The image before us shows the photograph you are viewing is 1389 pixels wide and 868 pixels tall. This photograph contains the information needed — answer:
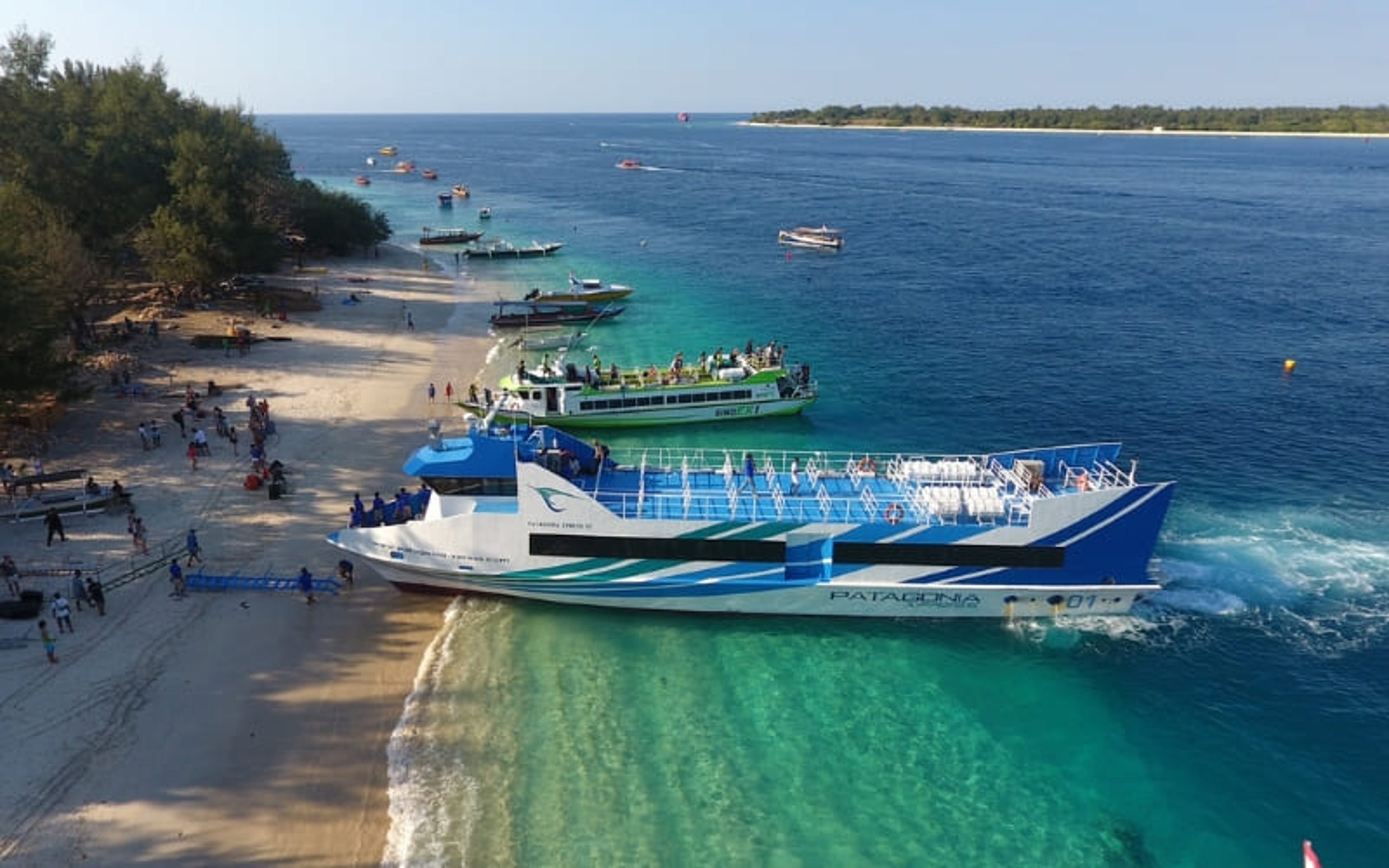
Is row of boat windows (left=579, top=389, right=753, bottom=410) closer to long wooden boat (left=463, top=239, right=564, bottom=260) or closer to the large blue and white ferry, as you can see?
the large blue and white ferry

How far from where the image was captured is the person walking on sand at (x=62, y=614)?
1945 cm

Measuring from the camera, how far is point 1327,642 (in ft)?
70.5

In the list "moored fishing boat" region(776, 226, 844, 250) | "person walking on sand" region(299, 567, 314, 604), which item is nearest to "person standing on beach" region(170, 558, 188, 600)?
"person walking on sand" region(299, 567, 314, 604)

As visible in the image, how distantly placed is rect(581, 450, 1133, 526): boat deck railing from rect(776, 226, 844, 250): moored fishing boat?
200 ft

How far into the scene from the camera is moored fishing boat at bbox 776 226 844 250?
3243 inches

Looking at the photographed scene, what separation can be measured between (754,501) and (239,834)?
1394cm

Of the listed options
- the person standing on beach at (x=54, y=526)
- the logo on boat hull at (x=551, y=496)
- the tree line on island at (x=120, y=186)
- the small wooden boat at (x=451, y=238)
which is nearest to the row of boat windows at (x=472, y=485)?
the logo on boat hull at (x=551, y=496)

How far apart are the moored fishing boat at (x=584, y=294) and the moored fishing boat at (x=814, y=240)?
28828mm

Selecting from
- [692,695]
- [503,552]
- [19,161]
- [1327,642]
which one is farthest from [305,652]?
[19,161]

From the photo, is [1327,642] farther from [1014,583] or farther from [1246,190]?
[1246,190]

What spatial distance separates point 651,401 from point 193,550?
1917 cm

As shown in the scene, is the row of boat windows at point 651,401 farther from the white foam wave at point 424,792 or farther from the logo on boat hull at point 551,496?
the white foam wave at point 424,792

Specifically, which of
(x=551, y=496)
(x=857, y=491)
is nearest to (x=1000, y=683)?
(x=857, y=491)

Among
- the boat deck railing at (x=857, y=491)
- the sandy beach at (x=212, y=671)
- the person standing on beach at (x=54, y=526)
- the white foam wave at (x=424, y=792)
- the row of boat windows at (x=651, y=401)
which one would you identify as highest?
the row of boat windows at (x=651, y=401)
